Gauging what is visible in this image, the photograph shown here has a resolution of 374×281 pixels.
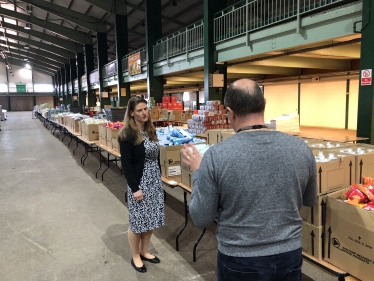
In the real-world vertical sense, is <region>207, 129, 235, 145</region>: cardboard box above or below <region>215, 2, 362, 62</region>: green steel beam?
below

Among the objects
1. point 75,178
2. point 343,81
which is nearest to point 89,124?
point 75,178

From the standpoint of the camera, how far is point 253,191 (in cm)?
113

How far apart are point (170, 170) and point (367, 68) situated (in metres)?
3.46

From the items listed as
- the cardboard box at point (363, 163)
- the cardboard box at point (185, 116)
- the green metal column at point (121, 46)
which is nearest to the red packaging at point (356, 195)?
the cardboard box at point (363, 163)

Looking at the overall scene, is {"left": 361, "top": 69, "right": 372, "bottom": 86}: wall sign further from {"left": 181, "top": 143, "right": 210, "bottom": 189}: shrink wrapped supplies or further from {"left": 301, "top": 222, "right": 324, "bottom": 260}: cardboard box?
{"left": 301, "top": 222, "right": 324, "bottom": 260}: cardboard box

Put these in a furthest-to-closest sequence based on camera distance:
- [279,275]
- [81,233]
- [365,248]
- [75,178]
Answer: [75,178], [81,233], [365,248], [279,275]

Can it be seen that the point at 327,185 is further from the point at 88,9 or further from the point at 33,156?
the point at 88,9

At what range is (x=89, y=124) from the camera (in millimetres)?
7719

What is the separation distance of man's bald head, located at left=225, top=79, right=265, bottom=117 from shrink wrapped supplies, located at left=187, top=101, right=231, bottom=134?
19.0ft

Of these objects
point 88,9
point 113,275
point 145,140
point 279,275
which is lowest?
point 113,275

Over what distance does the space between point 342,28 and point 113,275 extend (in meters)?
4.98

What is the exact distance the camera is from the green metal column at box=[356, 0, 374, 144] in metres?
4.51

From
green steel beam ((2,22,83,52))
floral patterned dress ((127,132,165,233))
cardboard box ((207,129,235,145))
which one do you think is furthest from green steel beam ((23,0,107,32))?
floral patterned dress ((127,132,165,233))

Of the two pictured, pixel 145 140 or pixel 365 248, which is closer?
pixel 365 248
